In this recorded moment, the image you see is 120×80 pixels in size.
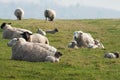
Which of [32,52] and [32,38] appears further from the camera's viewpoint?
[32,38]

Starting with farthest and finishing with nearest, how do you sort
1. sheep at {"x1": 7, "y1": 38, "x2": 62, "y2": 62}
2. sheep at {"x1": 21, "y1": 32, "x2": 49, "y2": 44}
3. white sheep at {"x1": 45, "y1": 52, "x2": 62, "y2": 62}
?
sheep at {"x1": 21, "y1": 32, "x2": 49, "y2": 44}, sheep at {"x1": 7, "y1": 38, "x2": 62, "y2": 62}, white sheep at {"x1": 45, "y1": 52, "x2": 62, "y2": 62}

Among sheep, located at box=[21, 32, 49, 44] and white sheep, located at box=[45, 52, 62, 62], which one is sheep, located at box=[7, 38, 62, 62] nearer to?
white sheep, located at box=[45, 52, 62, 62]

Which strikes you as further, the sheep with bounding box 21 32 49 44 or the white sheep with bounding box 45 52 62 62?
the sheep with bounding box 21 32 49 44

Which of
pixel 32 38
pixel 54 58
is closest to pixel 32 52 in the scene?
pixel 54 58

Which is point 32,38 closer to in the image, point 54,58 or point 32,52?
point 32,52

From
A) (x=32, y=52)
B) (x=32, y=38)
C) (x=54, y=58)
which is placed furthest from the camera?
(x=32, y=38)

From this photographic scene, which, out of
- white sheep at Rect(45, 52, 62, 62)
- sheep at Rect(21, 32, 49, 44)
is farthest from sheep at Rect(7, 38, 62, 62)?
sheep at Rect(21, 32, 49, 44)

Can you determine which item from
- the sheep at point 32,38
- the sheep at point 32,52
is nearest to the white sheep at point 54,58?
the sheep at point 32,52

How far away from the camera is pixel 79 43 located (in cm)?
3797

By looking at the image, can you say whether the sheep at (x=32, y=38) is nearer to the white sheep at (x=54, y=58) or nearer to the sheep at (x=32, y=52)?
the sheep at (x=32, y=52)

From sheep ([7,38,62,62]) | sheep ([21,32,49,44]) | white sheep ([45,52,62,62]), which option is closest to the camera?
Answer: white sheep ([45,52,62,62])

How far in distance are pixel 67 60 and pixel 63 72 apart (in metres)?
4.06

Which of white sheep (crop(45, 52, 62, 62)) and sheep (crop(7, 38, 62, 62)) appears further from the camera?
sheep (crop(7, 38, 62, 62))

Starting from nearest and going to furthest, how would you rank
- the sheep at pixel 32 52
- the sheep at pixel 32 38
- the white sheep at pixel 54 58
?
the white sheep at pixel 54 58, the sheep at pixel 32 52, the sheep at pixel 32 38
